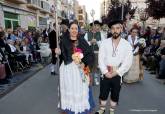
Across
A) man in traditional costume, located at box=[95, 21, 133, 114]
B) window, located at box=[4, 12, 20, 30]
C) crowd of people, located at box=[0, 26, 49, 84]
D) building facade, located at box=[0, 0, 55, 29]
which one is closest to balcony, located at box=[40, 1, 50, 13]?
building facade, located at box=[0, 0, 55, 29]

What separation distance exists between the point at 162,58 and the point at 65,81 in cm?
670

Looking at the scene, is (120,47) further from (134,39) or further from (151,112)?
(134,39)

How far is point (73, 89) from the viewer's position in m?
5.40

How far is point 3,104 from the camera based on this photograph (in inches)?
319

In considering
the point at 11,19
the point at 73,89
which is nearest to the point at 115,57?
the point at 73,89

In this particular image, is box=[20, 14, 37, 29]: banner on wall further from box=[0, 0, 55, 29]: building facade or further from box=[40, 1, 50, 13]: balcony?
box=[40, 1, 50, 13]: balcony

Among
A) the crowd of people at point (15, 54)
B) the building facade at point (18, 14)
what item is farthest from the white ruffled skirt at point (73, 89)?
the building facade at point (18, 14)

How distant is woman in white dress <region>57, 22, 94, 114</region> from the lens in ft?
17.6

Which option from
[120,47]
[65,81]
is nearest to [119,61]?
[120,47]

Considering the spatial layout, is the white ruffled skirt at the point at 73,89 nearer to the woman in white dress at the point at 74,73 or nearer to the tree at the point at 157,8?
the woman in white dress at the point at 74,73

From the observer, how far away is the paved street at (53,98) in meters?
7.22

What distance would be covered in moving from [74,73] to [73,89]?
0.28 m

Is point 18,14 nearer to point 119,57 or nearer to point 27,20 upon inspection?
point 27,20

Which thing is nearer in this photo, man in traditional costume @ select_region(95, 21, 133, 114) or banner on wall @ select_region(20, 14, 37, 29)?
man in traditional costume @ select_region(95, 21, 133, 114)
